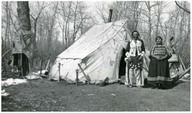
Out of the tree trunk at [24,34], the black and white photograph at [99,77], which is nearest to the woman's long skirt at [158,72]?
the black and white photograph at [99,77]

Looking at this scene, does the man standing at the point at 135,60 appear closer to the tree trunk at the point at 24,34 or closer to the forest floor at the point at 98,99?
the forest floor at the point at 98,99

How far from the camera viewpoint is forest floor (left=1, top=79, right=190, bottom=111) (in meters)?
5.12

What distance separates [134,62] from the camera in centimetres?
766

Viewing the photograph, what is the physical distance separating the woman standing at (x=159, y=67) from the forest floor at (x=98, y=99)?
35 cm

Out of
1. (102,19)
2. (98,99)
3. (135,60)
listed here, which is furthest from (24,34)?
(102,19)

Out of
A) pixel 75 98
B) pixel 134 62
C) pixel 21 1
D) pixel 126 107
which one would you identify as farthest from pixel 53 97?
pixel 21 1

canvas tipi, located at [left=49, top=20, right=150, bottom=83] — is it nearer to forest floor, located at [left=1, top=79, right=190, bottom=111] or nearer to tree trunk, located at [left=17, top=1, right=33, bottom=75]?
forest floor, located at [left=1, top=79, right=190, bottom=111]

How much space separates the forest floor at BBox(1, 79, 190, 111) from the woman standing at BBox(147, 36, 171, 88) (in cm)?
35

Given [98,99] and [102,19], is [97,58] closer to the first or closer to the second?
[98,99]

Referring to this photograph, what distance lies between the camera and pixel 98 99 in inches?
234

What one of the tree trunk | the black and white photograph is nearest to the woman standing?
the black and white photograph

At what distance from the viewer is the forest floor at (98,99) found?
16.8ft

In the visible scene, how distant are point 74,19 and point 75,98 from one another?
22173 mm

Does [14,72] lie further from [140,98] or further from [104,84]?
[140,98]
